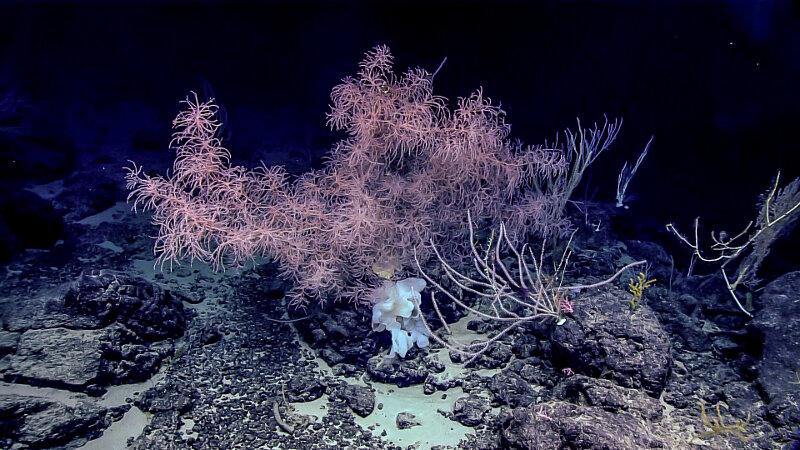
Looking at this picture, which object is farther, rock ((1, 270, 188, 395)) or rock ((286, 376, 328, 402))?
rock ((286, 376, 328, 402))

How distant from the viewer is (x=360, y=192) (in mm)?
3816

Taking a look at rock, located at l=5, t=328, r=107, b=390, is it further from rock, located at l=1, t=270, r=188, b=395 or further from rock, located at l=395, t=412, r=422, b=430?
rock, located at l=395, t=412, r=422, b=430

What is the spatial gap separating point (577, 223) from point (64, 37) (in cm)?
1485

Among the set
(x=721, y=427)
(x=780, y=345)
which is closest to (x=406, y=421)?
(x=721, y=427)

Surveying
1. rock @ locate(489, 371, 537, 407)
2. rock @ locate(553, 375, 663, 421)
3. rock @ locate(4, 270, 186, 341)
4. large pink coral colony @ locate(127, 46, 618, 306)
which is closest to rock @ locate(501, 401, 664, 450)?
rock @ locate(553, 375, 663, 421)

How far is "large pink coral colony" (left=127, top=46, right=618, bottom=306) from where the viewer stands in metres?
3.65

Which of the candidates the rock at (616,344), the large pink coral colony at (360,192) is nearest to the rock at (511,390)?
the rock at (616,344)

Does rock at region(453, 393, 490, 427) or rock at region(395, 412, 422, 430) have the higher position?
rock at region(453, 393, 490, 427)

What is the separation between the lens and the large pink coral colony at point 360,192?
12.0 ft

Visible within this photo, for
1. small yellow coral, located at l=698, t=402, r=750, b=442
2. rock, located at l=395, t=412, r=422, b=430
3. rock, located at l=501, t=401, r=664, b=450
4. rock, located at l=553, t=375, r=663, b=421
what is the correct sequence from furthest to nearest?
1. rock, located at l=395, t=412, r=422, b=430
2. rock, located at l=553, t=375, r=663, b=421
3. small yellow coral, located at l=698, t=402, r=750, b=442
4. rock, located at l=501, t=401, r=664, b=450

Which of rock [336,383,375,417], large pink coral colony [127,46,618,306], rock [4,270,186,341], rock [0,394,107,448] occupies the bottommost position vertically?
rock [0,394,107,448]

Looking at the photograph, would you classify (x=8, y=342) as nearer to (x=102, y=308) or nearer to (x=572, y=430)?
(x=102, y=308)

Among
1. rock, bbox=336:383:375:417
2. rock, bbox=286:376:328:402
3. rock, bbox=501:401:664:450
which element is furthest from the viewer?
rock, bbox=286:376:328:402

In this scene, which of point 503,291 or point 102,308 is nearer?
point 102,308
